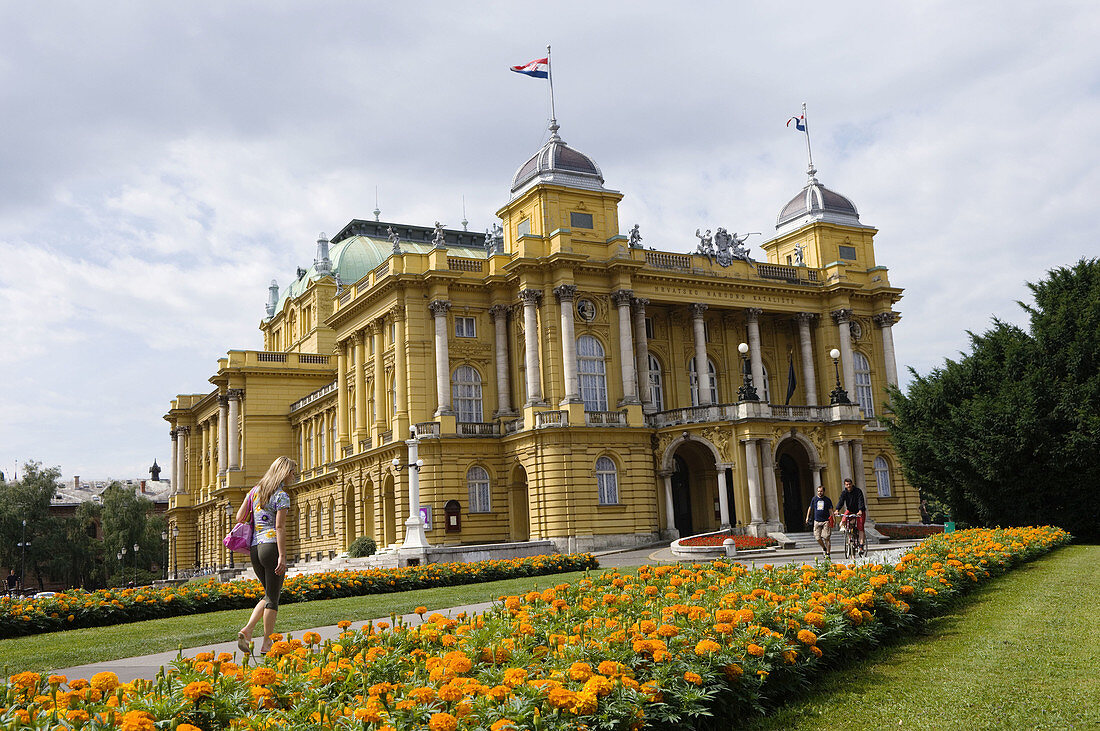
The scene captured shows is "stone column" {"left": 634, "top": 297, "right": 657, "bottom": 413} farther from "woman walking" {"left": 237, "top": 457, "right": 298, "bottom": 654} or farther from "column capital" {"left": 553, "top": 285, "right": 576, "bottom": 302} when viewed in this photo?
"woman walking" {"left": 237, "top": 457, "right": 298, "bottom": 654}

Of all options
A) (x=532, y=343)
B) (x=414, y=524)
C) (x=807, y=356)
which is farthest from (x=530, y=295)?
(x=807, y=356)

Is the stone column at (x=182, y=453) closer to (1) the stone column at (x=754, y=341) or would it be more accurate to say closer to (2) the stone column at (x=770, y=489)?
(1) the stone column at (x=754, y=341)

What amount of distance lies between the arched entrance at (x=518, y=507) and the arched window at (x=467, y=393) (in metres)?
3.66

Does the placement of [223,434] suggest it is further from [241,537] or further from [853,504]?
[241,537]

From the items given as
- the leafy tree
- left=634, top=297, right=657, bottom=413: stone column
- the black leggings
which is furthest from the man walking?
left=634, top=297, right=657, bottom=413: stone column

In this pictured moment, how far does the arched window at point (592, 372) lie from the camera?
50.4 metres

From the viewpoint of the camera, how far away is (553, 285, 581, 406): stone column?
48.2 meters

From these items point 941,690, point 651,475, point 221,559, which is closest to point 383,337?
point 651,475

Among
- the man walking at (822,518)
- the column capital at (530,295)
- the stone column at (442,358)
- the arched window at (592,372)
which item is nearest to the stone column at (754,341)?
the arched window at (592,372)

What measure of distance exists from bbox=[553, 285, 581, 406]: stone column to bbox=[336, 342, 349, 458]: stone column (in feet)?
55.5

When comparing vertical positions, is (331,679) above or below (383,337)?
below

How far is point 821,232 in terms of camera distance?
195 ft

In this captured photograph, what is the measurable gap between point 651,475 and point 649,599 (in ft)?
120

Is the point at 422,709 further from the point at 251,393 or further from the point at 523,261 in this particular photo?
the point at 251,393
